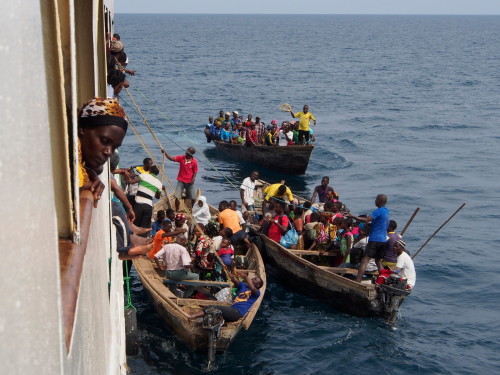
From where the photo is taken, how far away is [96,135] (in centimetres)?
360

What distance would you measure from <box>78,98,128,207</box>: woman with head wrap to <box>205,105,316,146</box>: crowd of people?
22.2 meters

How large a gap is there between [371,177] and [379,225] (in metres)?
17.2

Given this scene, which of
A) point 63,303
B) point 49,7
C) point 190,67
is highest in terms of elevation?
point 49,7

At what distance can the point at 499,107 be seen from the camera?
1988 inches

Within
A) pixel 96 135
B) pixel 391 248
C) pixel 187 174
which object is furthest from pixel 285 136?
pixel 96 135

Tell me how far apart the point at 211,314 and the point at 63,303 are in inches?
376

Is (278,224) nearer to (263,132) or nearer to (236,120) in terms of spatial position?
(263,132)

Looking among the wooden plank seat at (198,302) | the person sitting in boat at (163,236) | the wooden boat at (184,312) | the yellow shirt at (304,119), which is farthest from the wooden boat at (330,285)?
the yellow shirt at (304,119)

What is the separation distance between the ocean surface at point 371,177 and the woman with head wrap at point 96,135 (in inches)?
359

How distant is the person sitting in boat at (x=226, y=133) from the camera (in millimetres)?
29186

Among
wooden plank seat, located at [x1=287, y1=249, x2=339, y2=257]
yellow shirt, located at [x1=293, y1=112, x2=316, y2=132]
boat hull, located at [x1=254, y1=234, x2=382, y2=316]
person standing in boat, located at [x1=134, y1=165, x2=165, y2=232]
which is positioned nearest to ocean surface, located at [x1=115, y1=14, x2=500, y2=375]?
boat hull, located at [x1=254, y1=234, x2=382, y2=316]

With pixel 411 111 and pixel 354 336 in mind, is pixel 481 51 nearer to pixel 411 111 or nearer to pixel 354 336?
pixel 411 111

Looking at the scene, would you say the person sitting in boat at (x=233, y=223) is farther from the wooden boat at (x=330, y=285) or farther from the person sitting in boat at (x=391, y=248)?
the person sitting in boat at (x=391, y=248)

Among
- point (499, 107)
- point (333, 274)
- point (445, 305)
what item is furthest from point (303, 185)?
point (499, 107)
